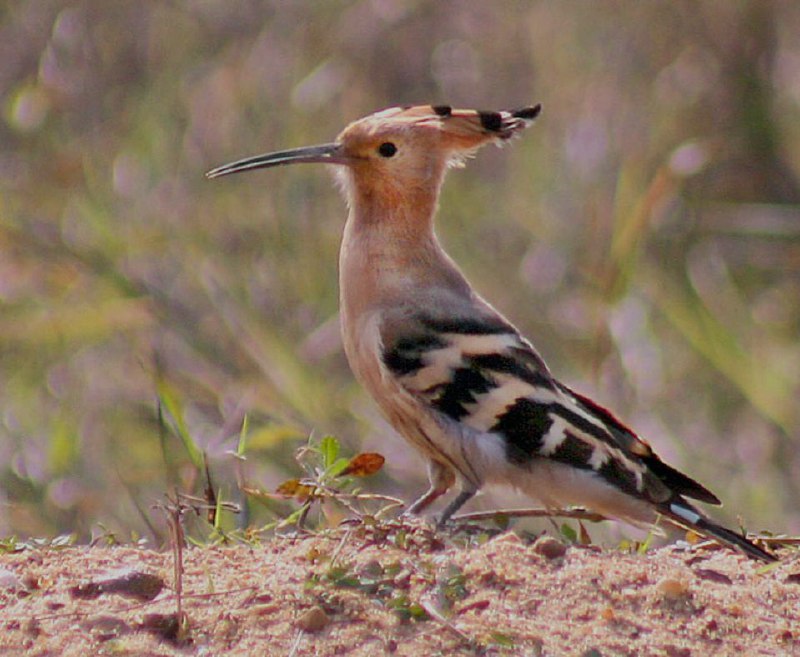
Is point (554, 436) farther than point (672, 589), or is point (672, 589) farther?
point (554, 436)

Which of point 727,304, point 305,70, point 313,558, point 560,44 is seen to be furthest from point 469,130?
point 560,44

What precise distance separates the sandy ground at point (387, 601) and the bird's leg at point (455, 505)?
239 mm

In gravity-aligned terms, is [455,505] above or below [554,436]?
below

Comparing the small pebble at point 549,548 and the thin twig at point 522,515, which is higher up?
the small pebble at point 549,548

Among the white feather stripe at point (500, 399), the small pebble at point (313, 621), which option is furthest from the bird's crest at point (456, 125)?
the small pebble at point (313, 621)

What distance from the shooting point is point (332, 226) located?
271 inches

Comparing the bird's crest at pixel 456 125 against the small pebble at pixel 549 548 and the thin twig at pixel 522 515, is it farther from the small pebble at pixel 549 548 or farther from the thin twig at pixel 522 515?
the small pebble at pixel 549 548

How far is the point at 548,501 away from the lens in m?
3.87

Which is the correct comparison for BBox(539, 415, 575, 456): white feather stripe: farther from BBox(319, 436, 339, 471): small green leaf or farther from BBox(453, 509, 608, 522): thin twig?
BBox(319, 436, 339, 471): small green leaf

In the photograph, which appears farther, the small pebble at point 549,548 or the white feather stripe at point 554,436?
the white feather stripe at point 554,436

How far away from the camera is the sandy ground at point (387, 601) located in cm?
267

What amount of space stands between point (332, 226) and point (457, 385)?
3.07 m

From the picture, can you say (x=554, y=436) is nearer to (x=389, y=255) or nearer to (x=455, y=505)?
(x=455, y=505)

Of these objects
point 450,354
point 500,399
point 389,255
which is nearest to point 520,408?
point 500,399
